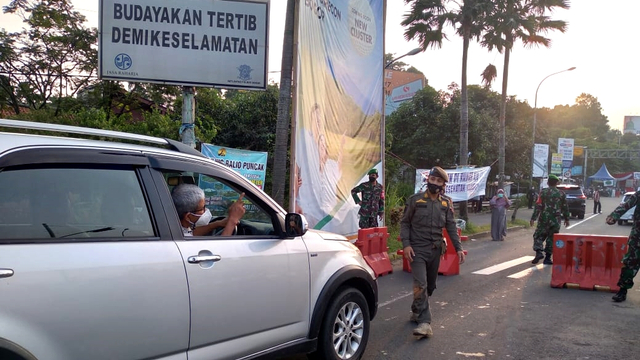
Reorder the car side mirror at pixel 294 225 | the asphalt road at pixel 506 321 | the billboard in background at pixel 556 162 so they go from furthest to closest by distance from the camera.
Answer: the billboard in background at pixel 556 162, the asphalt road at pixel 506 321, the car side mirror at pixel 294 225

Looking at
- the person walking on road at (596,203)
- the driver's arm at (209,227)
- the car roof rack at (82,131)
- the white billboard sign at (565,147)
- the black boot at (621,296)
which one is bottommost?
the person walking on road at (596,203)

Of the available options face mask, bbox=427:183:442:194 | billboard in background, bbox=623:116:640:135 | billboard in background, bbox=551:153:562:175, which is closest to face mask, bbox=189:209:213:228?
face mask, bbox=427:183:442:194

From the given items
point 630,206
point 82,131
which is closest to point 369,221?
point 630,206

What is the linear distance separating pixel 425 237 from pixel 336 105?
5.93 m

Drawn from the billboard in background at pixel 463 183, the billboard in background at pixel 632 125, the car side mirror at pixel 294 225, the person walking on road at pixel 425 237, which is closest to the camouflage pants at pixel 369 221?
the person walking on road at pixel 425 237

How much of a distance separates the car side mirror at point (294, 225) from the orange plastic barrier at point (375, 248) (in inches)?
195

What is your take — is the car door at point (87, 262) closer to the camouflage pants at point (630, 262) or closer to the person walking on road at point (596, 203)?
the camouflage pants at point (630, 262)

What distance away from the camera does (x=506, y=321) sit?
637cm

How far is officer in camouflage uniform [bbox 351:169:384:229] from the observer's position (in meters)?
10.6

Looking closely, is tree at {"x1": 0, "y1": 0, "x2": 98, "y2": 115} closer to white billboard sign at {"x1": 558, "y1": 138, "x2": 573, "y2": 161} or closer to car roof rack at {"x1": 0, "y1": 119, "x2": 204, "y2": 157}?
car roof rack at {"x1": 0, "y1": 119, "x2": 204, "y2": 157}

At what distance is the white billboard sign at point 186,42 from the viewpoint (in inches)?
320

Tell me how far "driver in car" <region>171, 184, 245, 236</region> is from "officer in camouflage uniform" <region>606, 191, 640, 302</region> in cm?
596

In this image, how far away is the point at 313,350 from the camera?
4188 millimetres

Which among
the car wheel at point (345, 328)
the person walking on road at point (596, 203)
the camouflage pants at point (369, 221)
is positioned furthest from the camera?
the person walking on road at point (596, 203)
